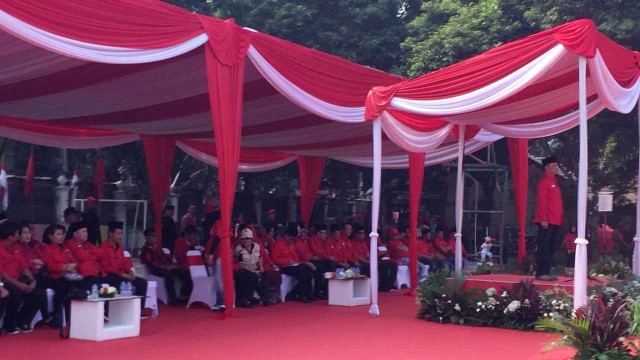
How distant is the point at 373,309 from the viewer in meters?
9.27

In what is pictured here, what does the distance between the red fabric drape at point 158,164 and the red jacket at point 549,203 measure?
6355 mm

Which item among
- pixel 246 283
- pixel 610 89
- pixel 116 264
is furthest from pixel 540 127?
pixel 116 264

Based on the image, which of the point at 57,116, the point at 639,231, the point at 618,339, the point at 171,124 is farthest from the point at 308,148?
the point at 618,339

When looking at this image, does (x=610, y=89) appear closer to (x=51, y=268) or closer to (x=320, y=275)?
(x=320, y=275)

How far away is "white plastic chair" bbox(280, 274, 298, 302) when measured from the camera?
10.8 metres

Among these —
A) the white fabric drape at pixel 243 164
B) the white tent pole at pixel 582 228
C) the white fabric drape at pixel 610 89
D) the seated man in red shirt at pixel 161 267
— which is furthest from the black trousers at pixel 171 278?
the white fabric drape at pixel 610 89

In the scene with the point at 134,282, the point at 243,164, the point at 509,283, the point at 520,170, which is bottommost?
the point at 134,282

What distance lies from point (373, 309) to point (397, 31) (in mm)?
9069

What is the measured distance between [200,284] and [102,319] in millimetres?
2696

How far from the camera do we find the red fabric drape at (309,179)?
15.0 meters

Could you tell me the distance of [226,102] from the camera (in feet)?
27.0

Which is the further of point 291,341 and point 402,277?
point 402,277

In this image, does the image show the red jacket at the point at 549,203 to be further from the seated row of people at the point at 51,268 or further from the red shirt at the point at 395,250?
the red shirt at the point at 395,250

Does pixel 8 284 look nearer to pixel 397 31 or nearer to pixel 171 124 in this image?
pixel 171 124
